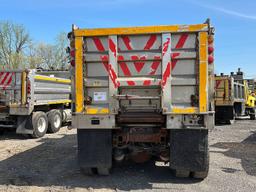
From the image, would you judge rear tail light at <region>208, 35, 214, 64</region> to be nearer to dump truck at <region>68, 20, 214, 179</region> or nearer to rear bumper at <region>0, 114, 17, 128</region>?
dump truck at <region>68, 20, 214, 179</region>

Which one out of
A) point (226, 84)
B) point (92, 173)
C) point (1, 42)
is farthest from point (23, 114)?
point (1, 42)

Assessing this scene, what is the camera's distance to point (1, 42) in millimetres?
43594

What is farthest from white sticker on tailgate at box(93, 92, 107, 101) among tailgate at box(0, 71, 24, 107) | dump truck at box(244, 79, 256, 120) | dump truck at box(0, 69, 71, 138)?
dump truck at box(244, 79, 256, 120)

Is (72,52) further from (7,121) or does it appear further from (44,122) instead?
(44,122)

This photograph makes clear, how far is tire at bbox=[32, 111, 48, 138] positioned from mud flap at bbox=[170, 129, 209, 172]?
662 centimetres

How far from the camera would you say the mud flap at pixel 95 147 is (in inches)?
214

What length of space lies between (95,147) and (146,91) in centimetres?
135

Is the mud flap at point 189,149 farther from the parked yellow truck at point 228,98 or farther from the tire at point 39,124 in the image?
the parked yellow truck at point 228,98

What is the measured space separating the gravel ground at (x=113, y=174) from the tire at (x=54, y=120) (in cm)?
311

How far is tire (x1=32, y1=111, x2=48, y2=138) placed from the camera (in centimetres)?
1058

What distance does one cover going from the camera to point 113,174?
5875 mm

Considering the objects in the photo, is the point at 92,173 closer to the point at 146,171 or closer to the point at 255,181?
the point at 146,171

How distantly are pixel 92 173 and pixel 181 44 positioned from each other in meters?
2.85

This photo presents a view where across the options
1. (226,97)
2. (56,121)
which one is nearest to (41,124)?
(56,121)
